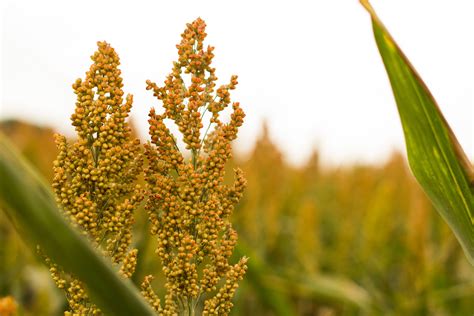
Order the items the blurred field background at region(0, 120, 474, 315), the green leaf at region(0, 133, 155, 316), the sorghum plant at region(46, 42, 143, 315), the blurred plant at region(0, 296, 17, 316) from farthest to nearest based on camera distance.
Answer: the blurred field background at region(0, 120, 474, 315) < the sorghum plant at region(46, 42, 143, 315) < the blurred plant at region(0, 296, 17, 316) < the green leaf at region(0, 133, 155, 316)

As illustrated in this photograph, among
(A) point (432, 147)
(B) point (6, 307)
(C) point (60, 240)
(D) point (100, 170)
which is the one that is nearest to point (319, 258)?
(A) point (432, 147)

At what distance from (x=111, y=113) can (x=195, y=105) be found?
0.53 feet

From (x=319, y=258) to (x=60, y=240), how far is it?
5.39m

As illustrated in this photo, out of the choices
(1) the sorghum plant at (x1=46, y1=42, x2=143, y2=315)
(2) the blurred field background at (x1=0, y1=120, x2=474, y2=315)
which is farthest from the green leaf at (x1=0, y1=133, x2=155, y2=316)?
(2) the blurred field background at (x1=0, y1=120, x2=474, y2=315)

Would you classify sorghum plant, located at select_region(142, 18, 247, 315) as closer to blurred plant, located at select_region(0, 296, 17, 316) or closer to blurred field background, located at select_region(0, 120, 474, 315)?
blurred plant, located at select_region(0, 296, 17, 316)

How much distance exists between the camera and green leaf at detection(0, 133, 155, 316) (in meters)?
0.82

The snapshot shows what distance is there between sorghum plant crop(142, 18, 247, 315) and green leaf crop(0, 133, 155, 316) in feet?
1.05

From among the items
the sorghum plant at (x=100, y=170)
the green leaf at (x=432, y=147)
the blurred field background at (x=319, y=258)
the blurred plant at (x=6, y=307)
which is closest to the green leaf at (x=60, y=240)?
the blurred plant at (x=6, y=307)

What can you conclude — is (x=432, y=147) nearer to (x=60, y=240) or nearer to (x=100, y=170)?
(x=100, y=170)

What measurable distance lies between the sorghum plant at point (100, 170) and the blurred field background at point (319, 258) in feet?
5.63

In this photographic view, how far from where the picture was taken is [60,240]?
0.88m

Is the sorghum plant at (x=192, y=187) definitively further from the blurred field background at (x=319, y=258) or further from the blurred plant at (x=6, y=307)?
the blurred field background at (x=319, y=258)

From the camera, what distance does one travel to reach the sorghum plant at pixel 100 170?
1.25 m

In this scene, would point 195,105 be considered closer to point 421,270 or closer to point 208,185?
point 208,185
